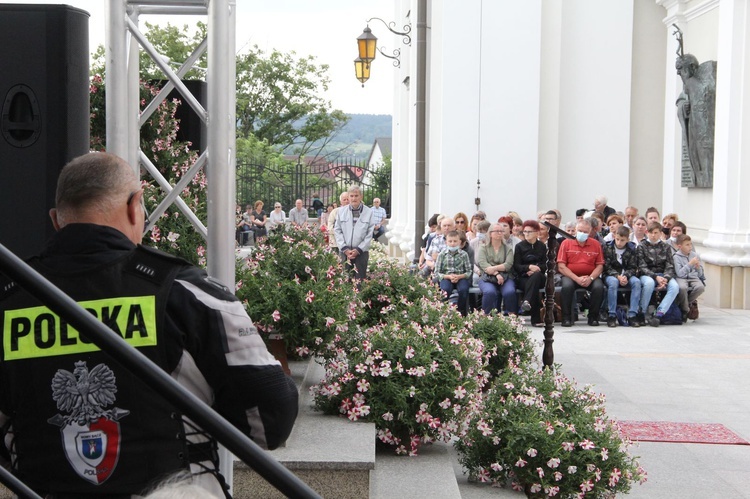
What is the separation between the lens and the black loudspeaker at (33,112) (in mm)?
4246

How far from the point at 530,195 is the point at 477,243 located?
16.1ft

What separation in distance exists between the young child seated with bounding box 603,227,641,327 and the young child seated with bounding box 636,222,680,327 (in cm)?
10

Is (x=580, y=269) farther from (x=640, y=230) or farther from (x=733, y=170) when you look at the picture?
(x=733, y=170)

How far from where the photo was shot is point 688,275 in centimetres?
1562

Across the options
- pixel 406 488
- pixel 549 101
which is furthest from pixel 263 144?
pixel 406 488

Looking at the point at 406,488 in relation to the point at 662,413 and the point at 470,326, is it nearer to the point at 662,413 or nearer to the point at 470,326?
the point at 470,326

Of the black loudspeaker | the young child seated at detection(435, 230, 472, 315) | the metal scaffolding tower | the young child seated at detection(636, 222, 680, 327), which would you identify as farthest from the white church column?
the black loudspeaker

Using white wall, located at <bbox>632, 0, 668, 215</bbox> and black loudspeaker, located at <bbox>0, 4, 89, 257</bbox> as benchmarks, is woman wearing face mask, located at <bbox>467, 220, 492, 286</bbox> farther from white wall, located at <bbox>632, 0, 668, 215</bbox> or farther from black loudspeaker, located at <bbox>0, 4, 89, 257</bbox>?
black loudspeaker, located at <bbox>0, 4, 89, 257</bbox>

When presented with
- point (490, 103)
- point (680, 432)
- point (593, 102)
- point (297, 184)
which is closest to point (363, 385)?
point (680, 432)

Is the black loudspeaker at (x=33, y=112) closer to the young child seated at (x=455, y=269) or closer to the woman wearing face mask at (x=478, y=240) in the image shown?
the young child seated at (x=455, y=269)

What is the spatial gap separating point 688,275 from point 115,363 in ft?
45.9

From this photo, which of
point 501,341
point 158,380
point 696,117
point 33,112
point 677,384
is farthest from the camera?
point 696,117

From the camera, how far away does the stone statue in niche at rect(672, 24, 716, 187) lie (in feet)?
62.1

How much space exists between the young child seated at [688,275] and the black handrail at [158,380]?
14.7 metres
